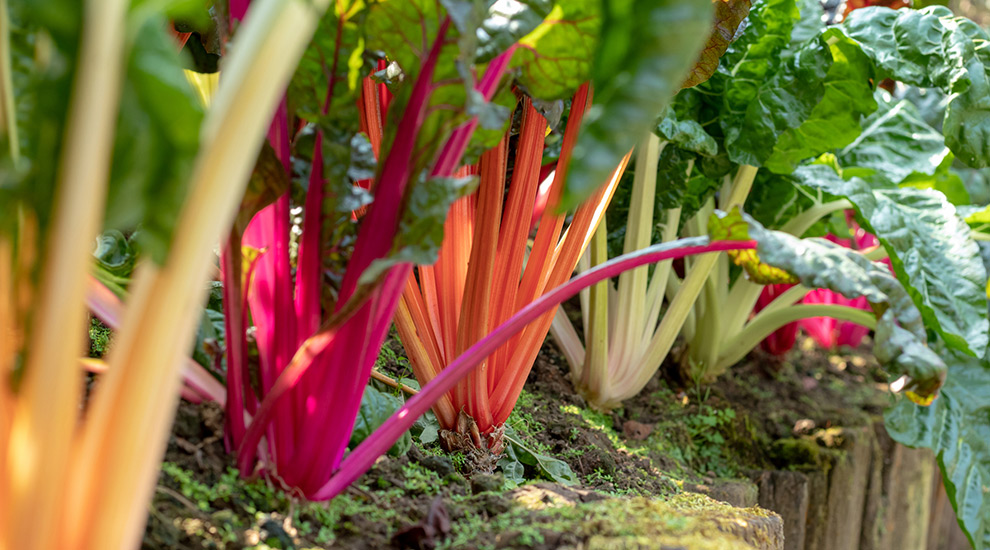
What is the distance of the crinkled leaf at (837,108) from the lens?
5.33 ft

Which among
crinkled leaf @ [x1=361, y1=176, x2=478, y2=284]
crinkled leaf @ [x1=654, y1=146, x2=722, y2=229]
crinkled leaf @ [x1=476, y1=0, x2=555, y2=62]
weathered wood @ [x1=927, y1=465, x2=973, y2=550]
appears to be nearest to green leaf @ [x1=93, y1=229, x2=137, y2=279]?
crinkled leaf @ [x1=361, y1=176, x2=478, y2=284]

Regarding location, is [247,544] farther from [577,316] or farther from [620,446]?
[577,316]

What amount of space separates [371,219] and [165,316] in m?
0.32

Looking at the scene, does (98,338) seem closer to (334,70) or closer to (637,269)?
(334,70)

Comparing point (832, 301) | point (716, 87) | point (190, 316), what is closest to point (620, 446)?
point (716, 87)

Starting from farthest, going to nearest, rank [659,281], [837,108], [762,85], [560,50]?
[659,281] < [837,108] < [762,85] < [560,50]

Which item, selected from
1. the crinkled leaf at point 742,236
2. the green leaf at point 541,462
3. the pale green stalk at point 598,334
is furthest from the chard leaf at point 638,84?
the pale green stalk at point 598,334

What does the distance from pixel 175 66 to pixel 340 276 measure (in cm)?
34

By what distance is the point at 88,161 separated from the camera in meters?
0.45

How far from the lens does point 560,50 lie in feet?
2.69

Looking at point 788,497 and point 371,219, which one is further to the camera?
point 788,497

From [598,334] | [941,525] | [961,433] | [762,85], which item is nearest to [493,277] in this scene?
[598,334]

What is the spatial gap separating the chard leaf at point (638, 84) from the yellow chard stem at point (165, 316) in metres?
0.22

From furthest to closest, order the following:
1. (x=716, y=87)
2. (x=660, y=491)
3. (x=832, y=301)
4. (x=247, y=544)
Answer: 1. (x=832, y=301)
2. (x=716, y=87)
3. (x=660, y=491)
4. (x=247, y=544)
